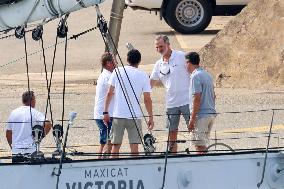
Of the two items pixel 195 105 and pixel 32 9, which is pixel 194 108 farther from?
pixel 32 9

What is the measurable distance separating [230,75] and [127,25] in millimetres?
11189

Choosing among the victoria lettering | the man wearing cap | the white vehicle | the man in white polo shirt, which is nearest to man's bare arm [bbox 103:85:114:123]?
the man in white polo shirt

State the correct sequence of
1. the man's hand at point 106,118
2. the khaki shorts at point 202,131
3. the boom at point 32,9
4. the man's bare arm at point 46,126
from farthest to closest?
1. the man's hand at point 106,118
2. the khaki shorts at point 202,131
3. the man's bare arm at point 46,126
4. the boom at point 32,9

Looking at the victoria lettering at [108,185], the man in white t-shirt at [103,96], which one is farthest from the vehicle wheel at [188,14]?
the victoria lettering at [108,185]

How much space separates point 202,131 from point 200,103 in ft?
1.14

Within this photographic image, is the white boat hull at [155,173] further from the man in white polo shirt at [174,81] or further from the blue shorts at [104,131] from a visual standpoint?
the blue shorts at [104,131]

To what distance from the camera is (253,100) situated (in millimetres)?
23953

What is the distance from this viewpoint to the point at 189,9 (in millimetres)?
32125

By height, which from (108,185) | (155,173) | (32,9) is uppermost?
(32,9)

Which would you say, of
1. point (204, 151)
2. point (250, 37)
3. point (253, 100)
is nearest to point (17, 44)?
point (250, 37)

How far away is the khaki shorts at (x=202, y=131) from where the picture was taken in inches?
615

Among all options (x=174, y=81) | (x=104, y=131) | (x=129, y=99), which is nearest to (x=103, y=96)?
(x=104, y=131)

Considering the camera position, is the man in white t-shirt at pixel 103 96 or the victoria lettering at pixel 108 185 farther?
the man in white t-shirt at pixel 103 96

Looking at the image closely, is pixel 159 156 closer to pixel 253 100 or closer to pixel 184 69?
pixel 184 69
